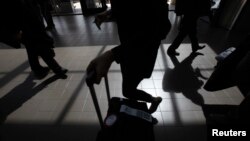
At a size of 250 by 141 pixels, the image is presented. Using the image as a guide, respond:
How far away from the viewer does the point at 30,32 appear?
211 centimetres

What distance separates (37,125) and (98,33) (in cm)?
314

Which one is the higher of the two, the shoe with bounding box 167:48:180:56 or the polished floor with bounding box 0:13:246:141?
the shoe with bounding box 167:48:180:56

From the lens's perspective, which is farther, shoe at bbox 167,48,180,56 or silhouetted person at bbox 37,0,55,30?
silhouetted person at bbox 37,0,55,30

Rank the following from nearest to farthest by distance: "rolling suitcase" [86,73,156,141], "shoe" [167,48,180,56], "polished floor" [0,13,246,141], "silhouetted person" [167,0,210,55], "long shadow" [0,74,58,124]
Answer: "rolling suitcase" [86,73,156,141] → "polished floor" [0,13,246,141] → "long shadow" [0,74,58,124] → "silhouetted person" [167,0,210,55] → "shoe" [167,48,180,56]

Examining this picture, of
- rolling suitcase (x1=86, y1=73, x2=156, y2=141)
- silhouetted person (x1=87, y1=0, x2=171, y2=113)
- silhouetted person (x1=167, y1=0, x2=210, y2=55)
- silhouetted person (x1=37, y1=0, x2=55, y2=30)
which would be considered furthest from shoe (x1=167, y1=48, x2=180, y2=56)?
silhouetted person (x1=37, y1=0, x2=55, y2=30)

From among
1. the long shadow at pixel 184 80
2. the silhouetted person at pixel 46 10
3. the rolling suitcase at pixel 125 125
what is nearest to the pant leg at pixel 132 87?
the rolling suitcase at pixel 125 125

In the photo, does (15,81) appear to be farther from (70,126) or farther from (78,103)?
(70,126)

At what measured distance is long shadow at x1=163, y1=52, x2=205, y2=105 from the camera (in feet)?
6.79

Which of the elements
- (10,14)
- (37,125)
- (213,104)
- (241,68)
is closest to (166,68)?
(213,104)

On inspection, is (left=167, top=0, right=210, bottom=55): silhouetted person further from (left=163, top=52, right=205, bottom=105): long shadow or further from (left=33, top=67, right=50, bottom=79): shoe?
(left=33, top=67, right=50, bottom=79): shoe

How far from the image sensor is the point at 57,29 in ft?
16.5

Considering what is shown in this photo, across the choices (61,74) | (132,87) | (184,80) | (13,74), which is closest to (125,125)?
(132,87)

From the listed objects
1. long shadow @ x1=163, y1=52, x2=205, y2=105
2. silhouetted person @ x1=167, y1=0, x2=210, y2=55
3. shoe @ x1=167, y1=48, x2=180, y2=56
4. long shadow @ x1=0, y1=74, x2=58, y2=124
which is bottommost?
long shadow @ x1=163, y1=52, x2=205, y2=105

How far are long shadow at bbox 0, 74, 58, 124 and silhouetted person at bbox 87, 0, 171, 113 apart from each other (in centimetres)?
175
